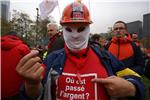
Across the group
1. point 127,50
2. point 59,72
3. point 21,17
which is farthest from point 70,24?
point 21,17

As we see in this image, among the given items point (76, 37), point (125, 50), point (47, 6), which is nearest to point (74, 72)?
point (76, 37)

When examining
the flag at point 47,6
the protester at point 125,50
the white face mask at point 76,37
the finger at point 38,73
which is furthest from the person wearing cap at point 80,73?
the flag at point 47,6

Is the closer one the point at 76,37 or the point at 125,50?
the point at 76,37

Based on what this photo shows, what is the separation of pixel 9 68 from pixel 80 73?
558 millimetres

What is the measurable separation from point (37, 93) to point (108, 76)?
598 mm

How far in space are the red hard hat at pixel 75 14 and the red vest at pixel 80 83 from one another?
31 cm

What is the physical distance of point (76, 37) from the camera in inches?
114

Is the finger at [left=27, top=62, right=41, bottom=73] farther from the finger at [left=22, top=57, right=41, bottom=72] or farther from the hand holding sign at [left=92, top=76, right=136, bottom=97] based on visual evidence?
the hand holding sign at [left=92, top=76, right=136, bottom=97]

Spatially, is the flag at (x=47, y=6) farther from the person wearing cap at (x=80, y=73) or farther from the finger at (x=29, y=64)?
the finger at (x=29, y=64)

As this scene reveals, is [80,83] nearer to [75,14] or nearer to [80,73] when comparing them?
[80,73]

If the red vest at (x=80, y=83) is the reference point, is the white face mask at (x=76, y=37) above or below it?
above

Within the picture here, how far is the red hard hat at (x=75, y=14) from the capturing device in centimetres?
295

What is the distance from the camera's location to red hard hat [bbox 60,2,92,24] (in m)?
2.95

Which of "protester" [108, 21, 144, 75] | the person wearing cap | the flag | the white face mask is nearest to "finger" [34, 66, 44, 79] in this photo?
the person wearing cap
